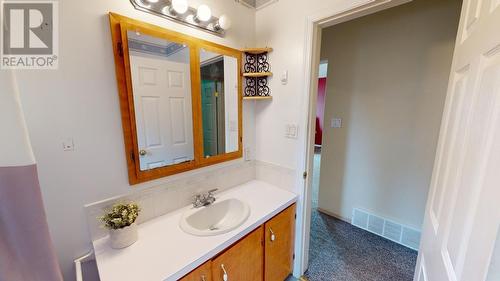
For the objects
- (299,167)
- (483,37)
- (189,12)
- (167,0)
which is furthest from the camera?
(299,167)

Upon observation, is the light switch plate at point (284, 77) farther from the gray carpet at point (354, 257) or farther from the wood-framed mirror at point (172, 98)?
the gray carpet at point (354, 257)

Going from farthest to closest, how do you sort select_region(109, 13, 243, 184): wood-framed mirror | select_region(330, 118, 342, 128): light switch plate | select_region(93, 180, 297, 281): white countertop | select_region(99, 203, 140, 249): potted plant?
select_region(330, 118, 342, 128): light switch plate
select_region(109, 13, 243, 184): wood-framed mirror
select_region(99, 203, 140, 249): potted plant
select_region(93, 180, 297, 281): white countertop

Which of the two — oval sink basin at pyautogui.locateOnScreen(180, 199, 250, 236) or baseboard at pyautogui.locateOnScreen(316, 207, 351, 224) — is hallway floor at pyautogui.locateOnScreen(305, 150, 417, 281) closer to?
baseboard at pyautogui.locateOnScreen(316, 207, 351, 224)

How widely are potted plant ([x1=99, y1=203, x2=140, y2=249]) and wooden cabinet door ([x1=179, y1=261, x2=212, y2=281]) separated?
359mm

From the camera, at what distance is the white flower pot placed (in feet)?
3.12

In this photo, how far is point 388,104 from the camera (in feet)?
6.36

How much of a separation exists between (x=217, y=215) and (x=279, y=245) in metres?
0.51

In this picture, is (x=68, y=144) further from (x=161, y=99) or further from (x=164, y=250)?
(x=164, y=250)

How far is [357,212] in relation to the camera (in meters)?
2.26

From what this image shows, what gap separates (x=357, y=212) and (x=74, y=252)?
249 cm

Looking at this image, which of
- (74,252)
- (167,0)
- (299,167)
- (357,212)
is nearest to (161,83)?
(167,0)

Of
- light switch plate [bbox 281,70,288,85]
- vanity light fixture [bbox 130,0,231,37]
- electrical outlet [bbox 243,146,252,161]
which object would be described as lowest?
electrical outlet [bbox 243,146,252,161]

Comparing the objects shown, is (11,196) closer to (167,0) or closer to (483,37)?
(167,0)

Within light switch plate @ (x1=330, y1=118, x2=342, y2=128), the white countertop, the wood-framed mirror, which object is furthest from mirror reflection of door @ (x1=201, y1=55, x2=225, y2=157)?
light switch plate @ (x1=330, y1=118, x2=342, y2=128)
